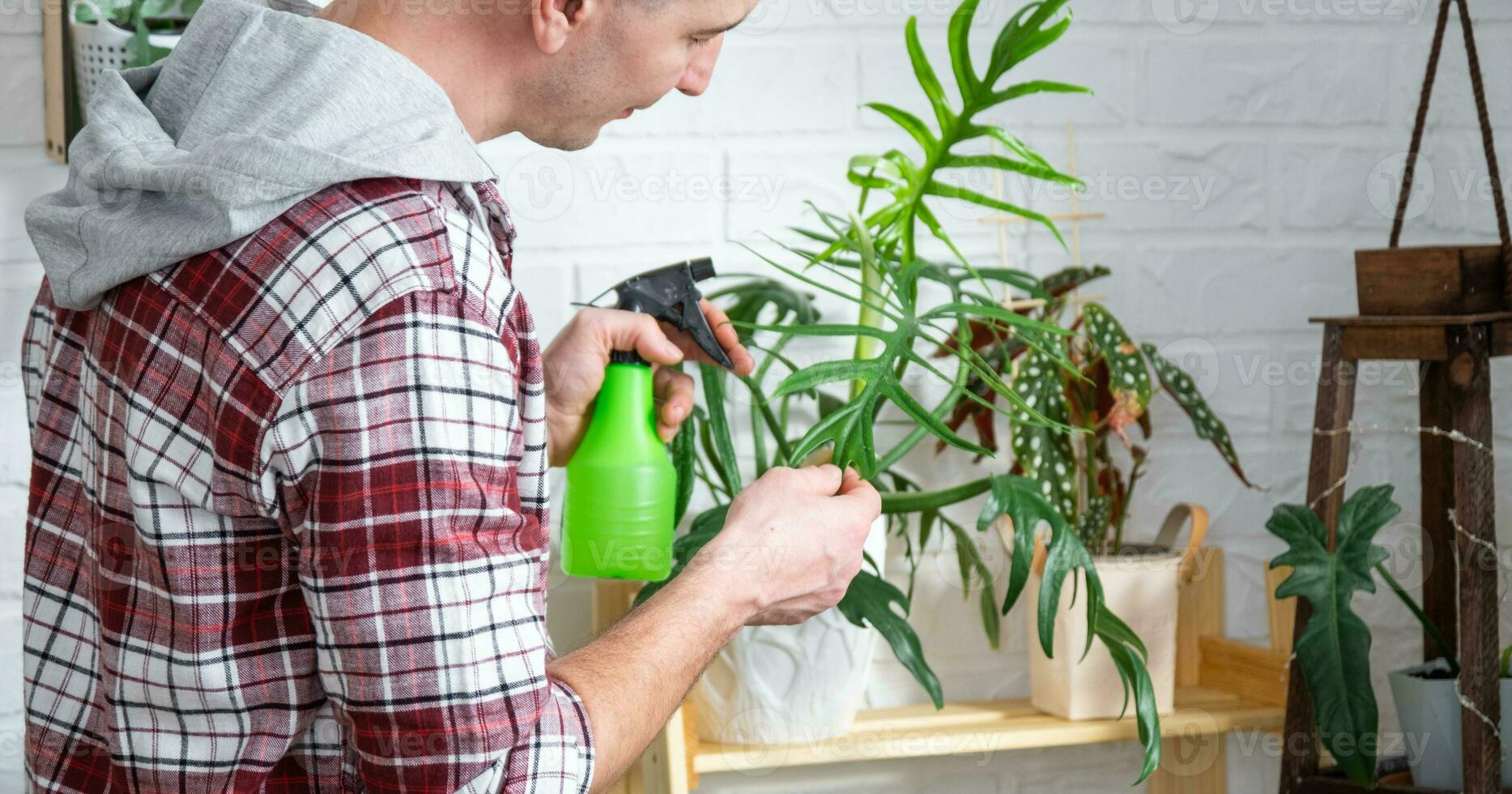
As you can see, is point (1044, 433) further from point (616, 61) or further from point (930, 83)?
point (616, 61)

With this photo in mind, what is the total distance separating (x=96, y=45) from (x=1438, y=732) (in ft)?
4.54

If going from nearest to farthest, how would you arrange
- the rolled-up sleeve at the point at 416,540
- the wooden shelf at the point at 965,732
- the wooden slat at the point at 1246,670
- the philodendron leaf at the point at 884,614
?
the rolled-up sleeve at the point at 416,540 < the philodendron leaf at the point at 884,614 < the wooden shelf at the point at 965,732 < the wooden slat at the point at 1246,670

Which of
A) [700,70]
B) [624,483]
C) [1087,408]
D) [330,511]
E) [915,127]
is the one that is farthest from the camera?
[1087,408]

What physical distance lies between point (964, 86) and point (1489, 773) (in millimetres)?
761

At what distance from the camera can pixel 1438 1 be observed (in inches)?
56.5

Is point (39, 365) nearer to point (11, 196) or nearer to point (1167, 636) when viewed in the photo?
point (11, 196)

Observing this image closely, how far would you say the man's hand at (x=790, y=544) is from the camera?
752mm

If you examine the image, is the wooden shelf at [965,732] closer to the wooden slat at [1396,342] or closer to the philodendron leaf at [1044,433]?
the philodendron leaf at [1044,433]

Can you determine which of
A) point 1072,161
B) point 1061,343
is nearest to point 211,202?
point 1061,343

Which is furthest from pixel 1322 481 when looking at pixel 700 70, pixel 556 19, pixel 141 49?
pixel 141 49

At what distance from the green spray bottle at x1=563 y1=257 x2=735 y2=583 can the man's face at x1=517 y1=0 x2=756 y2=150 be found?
0.20 m

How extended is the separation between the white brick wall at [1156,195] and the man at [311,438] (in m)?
0.59

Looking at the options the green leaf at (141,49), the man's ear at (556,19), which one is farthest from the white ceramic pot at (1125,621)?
the green leaf at (141,49)

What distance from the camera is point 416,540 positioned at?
0.55 meters
